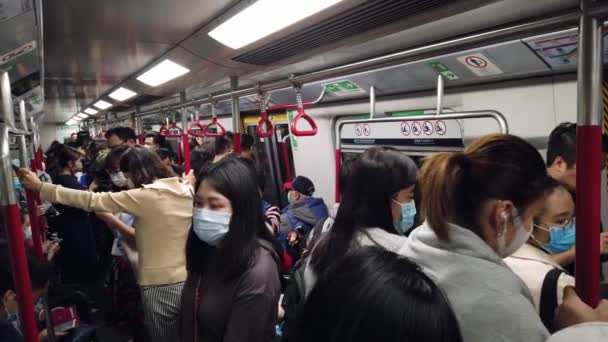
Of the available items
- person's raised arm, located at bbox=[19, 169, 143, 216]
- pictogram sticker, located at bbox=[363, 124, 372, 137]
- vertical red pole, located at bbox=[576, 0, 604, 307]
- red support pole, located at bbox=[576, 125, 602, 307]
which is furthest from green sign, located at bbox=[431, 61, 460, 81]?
person's raised arm, located at bbox=[19, 169, 143, 216]

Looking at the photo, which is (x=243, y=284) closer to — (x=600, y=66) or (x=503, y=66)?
(x=600, y=66)

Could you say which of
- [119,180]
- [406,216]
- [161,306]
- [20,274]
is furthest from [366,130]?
[20,274]

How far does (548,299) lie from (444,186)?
60cm

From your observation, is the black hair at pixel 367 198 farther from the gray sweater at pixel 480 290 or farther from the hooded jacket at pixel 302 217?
the hooded jacket at pixel 302 217

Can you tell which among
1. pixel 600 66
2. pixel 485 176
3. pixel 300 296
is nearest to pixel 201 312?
pixel 300 296

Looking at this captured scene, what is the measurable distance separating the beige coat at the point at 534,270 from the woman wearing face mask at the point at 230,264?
96cm

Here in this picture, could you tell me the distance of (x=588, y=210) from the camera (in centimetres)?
104

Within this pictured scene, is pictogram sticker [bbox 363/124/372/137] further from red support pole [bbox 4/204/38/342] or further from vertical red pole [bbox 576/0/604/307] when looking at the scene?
red support pole [bbox 4/204/38/342]

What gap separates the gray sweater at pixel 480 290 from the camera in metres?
1.03

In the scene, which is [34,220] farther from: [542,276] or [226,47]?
[542,276]

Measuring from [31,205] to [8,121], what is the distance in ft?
3.90

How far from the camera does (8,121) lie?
1545 millimetres

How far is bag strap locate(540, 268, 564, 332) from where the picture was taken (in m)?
1.39

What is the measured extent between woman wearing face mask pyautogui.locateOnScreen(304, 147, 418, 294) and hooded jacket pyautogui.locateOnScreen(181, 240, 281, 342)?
7.7 inches
